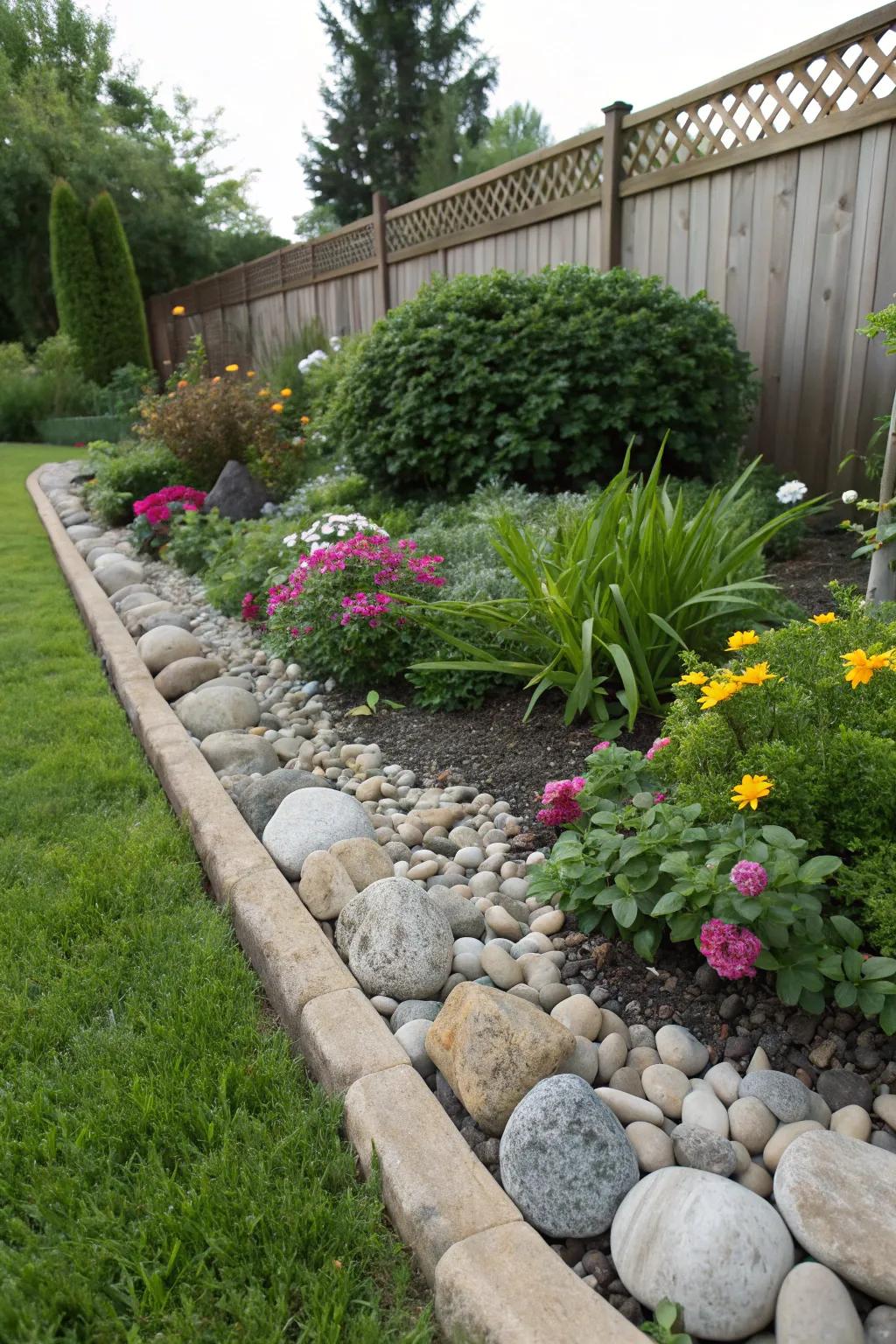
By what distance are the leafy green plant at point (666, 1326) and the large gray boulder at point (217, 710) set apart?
237cm

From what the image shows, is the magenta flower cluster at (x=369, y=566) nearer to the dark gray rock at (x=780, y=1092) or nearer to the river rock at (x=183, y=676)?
the river rock at (x=183, y=676)

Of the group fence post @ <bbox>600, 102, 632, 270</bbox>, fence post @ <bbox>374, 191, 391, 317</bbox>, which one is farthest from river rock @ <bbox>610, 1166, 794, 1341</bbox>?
fence post @ <bbox>374, 191, 391, 317</bbox>

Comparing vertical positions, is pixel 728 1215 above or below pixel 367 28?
below

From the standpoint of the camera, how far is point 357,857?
2.27 m

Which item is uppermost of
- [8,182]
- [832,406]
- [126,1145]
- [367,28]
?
[367,28]

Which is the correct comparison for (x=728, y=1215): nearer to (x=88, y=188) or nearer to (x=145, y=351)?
(x=145, y=351)

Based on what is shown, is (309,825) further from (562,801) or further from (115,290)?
(115,290)

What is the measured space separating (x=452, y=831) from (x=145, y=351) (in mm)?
16448

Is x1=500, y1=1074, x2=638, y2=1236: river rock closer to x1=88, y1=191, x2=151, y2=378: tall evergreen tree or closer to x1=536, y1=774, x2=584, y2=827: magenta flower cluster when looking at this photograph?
x1=536, y1=774, x2=584, y2=827: magenta flower cluster

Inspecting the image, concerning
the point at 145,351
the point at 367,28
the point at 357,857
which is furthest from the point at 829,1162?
the point at 367,28

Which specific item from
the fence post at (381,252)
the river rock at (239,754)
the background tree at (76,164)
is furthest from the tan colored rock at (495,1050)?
the background tree at (76,164)

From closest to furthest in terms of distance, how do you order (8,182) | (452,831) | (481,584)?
(452,831)
(481,584)
(8,182)

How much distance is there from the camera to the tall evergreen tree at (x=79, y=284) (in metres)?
15.8

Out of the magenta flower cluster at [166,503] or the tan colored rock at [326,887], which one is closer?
the tan colored rock at [326,887]
